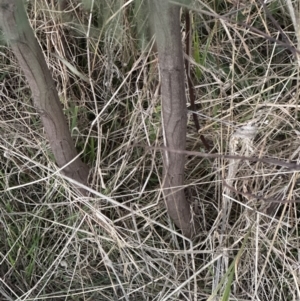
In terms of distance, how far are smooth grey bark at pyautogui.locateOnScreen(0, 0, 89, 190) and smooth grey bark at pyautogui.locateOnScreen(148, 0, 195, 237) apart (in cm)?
20

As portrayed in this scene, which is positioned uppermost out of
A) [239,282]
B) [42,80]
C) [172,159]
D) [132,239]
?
[42,80]

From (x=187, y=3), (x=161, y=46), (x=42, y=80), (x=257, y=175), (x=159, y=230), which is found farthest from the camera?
(x=159, y=230)

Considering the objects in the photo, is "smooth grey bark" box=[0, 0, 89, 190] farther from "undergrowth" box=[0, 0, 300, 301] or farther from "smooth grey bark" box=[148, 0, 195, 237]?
"smooth grey bark" box=[148, 0, 195, 237]

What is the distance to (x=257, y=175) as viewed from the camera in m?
0.97

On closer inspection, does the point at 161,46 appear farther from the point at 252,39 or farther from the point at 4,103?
the point at 4,103

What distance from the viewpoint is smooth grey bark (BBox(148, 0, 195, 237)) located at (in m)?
0.68

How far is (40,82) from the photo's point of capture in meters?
0.86

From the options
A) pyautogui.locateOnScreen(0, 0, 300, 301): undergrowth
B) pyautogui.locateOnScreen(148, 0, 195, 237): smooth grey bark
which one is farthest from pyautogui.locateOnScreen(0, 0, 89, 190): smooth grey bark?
pyautogui.locateOnScreen(148, 0, 195, 237): smooth grey bark

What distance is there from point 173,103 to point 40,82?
0.78 feet

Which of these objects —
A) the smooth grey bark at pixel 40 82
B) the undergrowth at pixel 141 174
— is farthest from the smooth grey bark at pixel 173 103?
A: the smooth grey bark at pixel 40 82

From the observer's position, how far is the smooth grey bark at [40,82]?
2.35ft

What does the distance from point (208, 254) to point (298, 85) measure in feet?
1.32

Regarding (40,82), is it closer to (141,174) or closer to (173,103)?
(173,103)

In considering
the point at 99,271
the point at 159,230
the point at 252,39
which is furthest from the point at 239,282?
the point at 252,39
